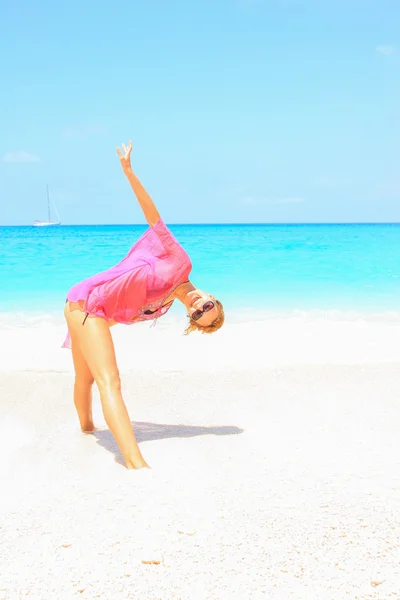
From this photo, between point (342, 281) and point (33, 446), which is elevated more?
point (33, 446)

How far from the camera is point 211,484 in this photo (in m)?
3.17

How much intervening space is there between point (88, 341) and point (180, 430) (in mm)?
1071

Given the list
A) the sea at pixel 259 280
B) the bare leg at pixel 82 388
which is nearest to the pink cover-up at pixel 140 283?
the bare leg at pixel 82 388

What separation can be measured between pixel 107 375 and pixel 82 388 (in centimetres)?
62

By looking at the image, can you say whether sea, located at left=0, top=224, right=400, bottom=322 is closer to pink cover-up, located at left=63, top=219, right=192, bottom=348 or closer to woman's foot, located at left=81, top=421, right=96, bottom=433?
woman's foot, located at left=81, top=421, right=96, bottom=433

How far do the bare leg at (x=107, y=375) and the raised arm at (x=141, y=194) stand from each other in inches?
27.1

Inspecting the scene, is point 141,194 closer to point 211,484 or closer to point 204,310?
point 204,310

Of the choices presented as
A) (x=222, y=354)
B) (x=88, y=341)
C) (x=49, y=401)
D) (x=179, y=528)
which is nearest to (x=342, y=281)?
(x=222, y=354)

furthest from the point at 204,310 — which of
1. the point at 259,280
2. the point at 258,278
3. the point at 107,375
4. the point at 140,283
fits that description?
the point at 258,278

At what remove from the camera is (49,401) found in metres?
5.21

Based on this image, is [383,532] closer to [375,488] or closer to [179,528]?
[375,488]

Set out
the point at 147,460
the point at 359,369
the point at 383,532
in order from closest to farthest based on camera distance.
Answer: the point at 383,532
the point at 147,460
the point at 359,369

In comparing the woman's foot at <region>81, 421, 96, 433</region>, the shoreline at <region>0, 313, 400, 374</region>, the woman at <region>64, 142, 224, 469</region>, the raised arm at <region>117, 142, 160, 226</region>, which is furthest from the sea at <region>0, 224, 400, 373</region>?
the raised arm at <region>117, 142, 160, 226</region>

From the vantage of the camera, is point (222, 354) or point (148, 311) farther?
point (222, 354)
